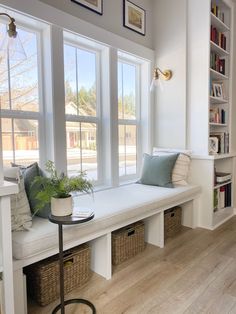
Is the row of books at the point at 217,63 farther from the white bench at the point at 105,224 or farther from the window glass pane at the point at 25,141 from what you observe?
the window glass pane at the point at 25,141

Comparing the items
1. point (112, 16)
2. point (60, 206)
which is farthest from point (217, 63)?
point (60, 206)

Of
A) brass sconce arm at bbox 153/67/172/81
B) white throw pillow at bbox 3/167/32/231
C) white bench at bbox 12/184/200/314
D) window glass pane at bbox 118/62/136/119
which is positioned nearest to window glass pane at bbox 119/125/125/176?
window glass pane at bbox 118/62/136/119

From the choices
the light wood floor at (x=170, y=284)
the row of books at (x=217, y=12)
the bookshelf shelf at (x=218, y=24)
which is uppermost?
the row of books at (x=217, y=12)

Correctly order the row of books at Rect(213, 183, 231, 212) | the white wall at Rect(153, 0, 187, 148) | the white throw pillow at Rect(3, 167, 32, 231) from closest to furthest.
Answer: the white throw pillow at Rect(3, 167, 32, 231) < the white wall at Rect(153, 0, 187, 148) < the row of books at Rect(213, 183, 231, 212)

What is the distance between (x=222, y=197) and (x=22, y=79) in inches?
114

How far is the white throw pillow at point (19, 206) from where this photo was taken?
169 cm

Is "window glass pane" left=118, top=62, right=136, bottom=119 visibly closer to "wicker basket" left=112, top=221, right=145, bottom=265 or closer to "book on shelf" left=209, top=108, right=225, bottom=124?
"book on shelf" left=209, top=108, right=225, bottom=124

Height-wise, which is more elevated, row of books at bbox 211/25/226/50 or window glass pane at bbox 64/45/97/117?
row of books at bbox 211/25/226/50

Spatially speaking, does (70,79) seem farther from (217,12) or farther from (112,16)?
(217,12)

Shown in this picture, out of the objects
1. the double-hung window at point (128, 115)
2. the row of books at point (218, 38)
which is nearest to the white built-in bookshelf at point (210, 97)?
the row of books at point (218, 38)

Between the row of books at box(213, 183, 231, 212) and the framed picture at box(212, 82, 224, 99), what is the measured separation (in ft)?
4.03

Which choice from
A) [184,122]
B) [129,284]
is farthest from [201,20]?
[129,284]

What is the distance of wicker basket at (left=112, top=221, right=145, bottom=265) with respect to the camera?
2.27m

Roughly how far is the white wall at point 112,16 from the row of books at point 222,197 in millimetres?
2154
